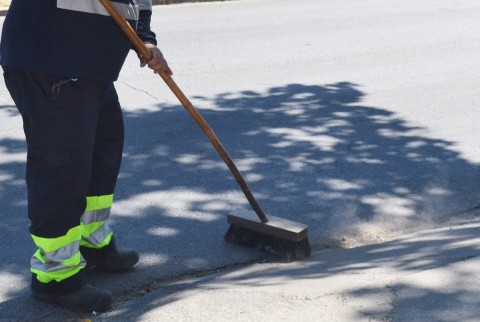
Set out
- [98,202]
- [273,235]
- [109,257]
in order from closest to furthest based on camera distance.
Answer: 1. [98,202]
2. [109,257]
3. [273,235]

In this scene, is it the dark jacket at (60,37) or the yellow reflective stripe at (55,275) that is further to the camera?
the yellow reflective stripe at (55,275)

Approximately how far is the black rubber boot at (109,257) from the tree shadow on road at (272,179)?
62 mm

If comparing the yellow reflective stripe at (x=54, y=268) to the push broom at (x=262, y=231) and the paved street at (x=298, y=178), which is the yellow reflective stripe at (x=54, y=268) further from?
the push broom at (x=262, y=231)

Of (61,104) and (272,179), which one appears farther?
(272,179)

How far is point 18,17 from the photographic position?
141 inches

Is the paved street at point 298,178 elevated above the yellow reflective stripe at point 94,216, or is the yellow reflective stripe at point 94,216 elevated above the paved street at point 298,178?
the yellow reflective stripe at point 94,216

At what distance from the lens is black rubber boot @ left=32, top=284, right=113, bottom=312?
380 cm

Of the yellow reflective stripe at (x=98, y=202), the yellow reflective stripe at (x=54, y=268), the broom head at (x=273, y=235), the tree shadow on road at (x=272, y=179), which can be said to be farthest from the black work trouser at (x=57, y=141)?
the broom head at (x=273, y=235)

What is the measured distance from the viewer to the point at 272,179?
5.73 m

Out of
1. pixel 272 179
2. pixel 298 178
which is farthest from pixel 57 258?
pixel 298 178

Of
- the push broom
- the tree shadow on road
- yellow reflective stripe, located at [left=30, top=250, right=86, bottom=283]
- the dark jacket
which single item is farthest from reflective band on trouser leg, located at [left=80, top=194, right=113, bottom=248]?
the dark jacket

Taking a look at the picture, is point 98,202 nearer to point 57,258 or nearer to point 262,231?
point 57,258

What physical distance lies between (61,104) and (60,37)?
269 millimetres

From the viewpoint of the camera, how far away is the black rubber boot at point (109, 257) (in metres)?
4.20
